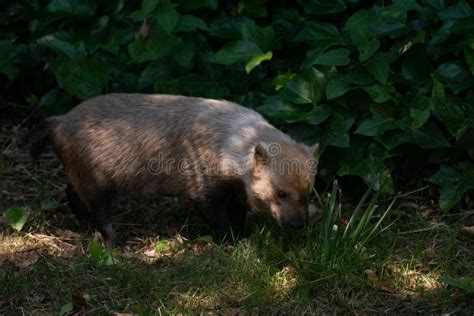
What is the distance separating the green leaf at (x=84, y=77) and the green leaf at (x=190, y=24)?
0.82 meters

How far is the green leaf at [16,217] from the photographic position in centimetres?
582

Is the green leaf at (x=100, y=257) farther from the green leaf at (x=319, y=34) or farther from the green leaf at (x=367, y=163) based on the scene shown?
the green leaf at (x=319, y=34)

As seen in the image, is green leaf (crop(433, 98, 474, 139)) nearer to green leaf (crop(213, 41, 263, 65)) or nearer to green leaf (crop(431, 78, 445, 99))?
green leaf (crop(431, 78, 445, 99))

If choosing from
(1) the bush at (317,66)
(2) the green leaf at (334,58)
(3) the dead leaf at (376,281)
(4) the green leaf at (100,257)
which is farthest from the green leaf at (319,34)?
(4) the green leaf at (100,257)

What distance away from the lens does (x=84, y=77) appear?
680cm

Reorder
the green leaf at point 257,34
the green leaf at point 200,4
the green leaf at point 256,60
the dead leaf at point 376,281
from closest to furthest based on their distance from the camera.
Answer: the dead leaf at point 376,281
the green leaf at point 256,60
the green leaf at point 257,34
the green leaf at point 200,4

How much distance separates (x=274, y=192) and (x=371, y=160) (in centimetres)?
87

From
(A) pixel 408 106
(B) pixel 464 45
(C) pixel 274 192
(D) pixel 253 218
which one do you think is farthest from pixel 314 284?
(B) pixel 464 45

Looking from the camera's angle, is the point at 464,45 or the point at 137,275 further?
the point at 464,45

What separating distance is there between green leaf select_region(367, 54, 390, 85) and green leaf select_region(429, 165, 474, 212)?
0.81 metres

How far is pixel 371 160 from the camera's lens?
19.6ft

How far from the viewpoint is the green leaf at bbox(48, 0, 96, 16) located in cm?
691

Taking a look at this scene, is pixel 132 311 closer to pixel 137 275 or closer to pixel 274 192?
pixel 137 275

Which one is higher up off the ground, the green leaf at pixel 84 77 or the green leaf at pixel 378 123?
the green leaf at pixel 378 123
